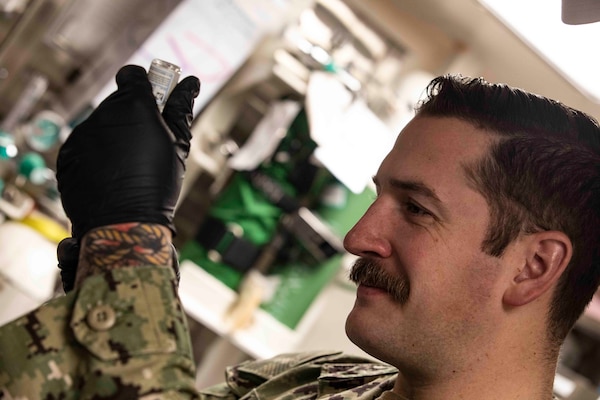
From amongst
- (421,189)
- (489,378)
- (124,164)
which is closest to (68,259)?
(124,164)

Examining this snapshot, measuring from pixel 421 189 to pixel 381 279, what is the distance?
16cm

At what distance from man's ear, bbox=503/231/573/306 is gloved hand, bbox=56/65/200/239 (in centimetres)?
57

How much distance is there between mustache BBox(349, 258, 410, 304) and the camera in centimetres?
117

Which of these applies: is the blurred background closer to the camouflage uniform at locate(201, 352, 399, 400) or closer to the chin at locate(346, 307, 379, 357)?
the camouflage uniform at locate(201, 352, 399, 400)

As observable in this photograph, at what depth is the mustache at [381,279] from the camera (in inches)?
45.9

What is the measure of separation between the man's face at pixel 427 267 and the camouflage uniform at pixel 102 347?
39 centimetres

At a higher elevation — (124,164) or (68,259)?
(124,164)

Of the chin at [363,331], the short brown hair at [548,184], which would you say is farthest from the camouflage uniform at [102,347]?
the short brown hair at [548,184]

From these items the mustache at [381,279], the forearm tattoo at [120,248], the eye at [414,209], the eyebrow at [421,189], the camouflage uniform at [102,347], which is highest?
the eyebrow at [421,189]

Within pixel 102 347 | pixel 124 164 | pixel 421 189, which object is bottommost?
pixel 102 347

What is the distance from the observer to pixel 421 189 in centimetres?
120

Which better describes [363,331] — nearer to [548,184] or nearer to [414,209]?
[414,209]

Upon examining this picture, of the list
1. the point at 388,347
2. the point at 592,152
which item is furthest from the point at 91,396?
the point at 592,152

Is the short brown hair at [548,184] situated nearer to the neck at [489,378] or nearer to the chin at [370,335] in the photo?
the neck at [489,378]
